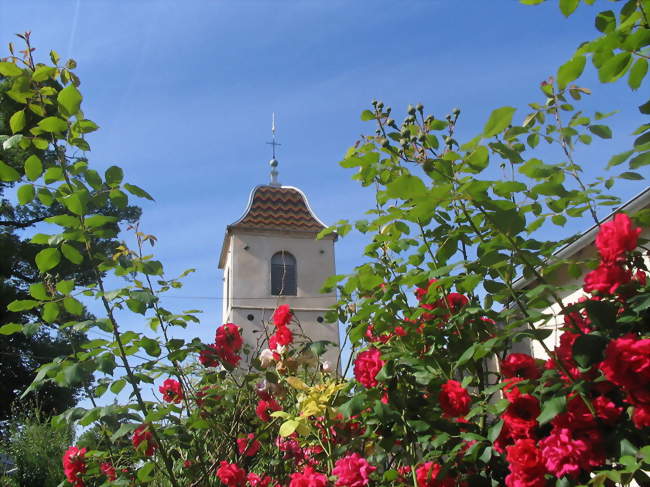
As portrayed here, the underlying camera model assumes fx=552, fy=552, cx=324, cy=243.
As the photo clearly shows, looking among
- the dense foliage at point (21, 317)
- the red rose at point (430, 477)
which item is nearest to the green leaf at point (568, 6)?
the red rose at point (430, 477)

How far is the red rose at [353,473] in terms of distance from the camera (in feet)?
5.67

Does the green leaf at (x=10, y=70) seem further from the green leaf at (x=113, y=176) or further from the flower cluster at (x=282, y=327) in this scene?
the flower cluster at (x=282, y=327)

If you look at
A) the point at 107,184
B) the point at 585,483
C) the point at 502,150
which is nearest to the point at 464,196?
the point at 502,150

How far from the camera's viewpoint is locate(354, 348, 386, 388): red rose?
1798 millimetres

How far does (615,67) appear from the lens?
113 centimetres

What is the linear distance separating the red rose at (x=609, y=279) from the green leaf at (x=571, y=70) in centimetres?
45

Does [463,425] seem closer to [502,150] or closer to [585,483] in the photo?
[585,483]

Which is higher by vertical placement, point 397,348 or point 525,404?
point 397,348

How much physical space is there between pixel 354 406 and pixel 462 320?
0.43 metres

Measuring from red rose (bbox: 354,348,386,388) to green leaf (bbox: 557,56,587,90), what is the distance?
0.99 metres

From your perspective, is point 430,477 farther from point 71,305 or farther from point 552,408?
point 71,305

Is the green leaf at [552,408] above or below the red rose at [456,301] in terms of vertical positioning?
below

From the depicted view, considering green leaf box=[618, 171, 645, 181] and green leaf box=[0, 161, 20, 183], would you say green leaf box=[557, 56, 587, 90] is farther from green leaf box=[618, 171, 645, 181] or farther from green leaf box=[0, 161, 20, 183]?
green leaf box=[0, 161, 20, 183]

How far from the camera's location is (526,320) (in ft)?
4.63
